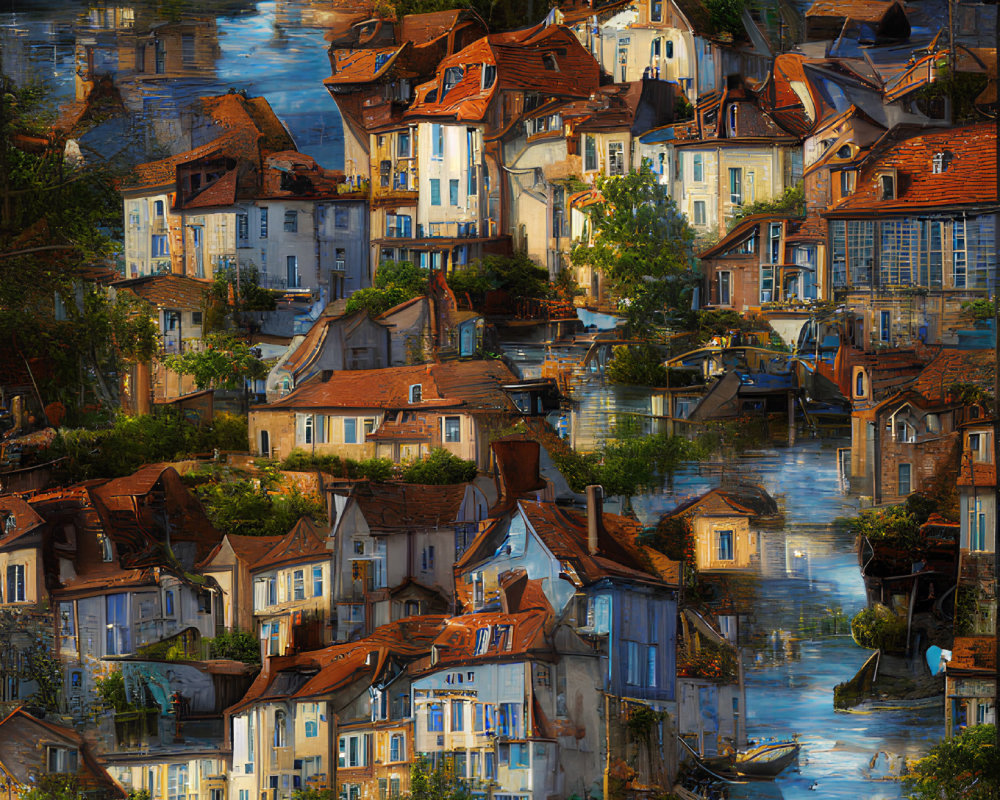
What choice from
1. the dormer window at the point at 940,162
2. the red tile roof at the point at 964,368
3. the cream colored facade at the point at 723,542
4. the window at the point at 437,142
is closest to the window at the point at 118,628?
the window at the point at 437,142

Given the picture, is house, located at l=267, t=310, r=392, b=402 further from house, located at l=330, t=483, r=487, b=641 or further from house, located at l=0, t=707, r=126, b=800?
house, located at l=0, t=707, r=126, b=800

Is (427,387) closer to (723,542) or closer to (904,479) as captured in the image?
(723,542)

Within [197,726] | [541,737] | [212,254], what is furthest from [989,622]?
[212,254]

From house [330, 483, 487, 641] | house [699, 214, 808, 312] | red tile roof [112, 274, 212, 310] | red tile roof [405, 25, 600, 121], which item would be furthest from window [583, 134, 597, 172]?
red tile roof [112, 274, 212, 310]

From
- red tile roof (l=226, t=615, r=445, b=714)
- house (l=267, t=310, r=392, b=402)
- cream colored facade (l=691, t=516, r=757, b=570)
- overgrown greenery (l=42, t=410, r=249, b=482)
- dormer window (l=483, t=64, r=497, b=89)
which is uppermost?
dormer window (l=483, t=64, r=497, b=89)

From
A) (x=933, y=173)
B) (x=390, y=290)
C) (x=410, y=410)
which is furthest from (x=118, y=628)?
(x=933, y=173)

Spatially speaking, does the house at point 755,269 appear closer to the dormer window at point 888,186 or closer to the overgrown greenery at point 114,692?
the dormer window at point 888,186
